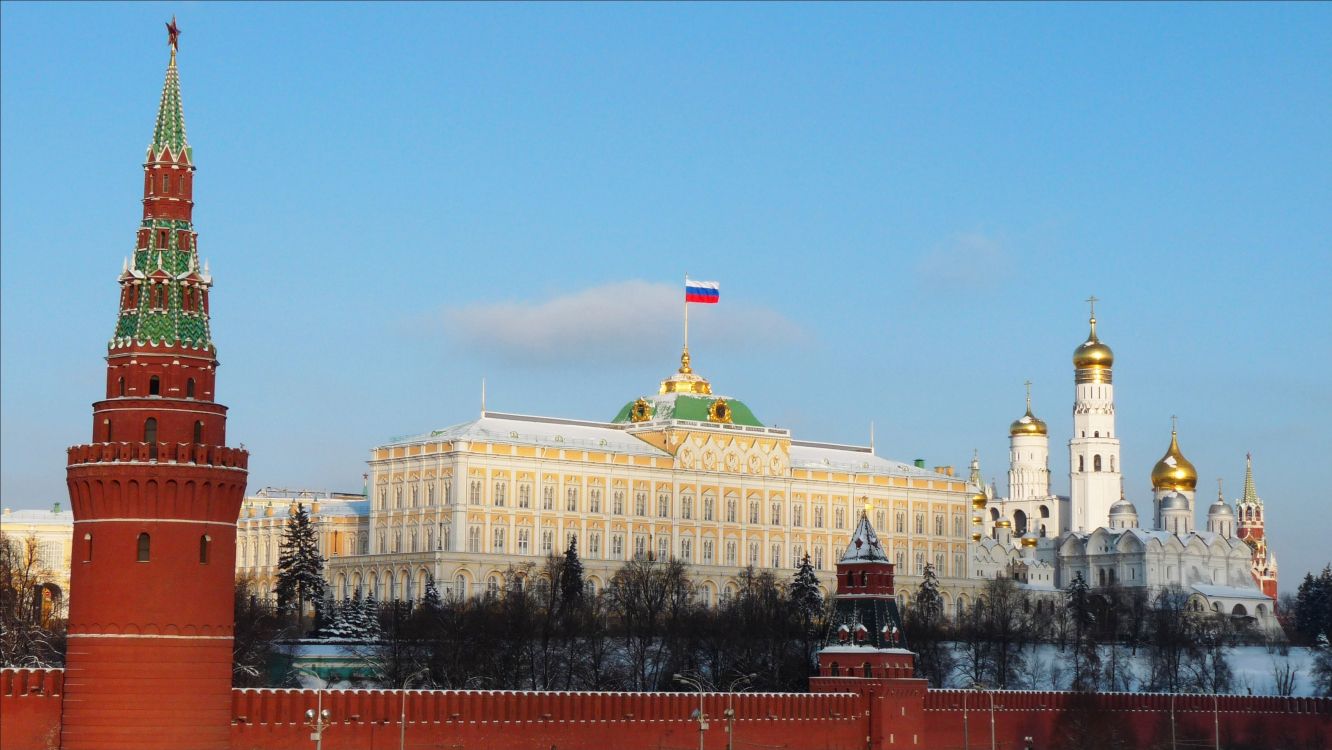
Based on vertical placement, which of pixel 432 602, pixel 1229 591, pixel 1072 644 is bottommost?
pixel 1072 644

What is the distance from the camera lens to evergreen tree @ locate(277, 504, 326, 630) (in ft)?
412

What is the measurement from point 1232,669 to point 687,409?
3911 cm

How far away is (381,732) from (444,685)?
66.3 feet

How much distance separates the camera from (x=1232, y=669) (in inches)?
5217

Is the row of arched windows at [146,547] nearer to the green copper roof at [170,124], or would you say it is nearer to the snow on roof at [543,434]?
the green copper roof at [170,124]

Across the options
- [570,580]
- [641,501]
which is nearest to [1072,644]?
[570,580]

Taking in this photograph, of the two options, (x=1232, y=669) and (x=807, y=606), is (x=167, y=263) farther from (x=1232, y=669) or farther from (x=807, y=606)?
(x=1232, y=669)

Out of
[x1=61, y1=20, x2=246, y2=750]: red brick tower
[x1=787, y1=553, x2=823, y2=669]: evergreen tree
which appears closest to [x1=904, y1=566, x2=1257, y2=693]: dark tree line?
[x1=787, y1=553, x2=823, y2=669]: evergreen tree

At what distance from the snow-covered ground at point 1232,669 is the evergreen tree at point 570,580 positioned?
1886cm

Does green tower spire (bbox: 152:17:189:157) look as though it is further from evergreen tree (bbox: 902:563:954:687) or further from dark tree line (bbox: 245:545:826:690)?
evergreen tree (bbox: 902:563:954:687)

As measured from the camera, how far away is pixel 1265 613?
19062 centimetres

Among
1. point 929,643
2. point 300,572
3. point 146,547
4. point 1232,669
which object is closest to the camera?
point 146,547

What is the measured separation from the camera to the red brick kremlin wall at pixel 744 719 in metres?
71.9

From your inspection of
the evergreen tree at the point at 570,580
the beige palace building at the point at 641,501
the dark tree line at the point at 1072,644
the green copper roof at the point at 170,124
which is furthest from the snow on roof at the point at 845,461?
the green copper roof at the point at 170,124
